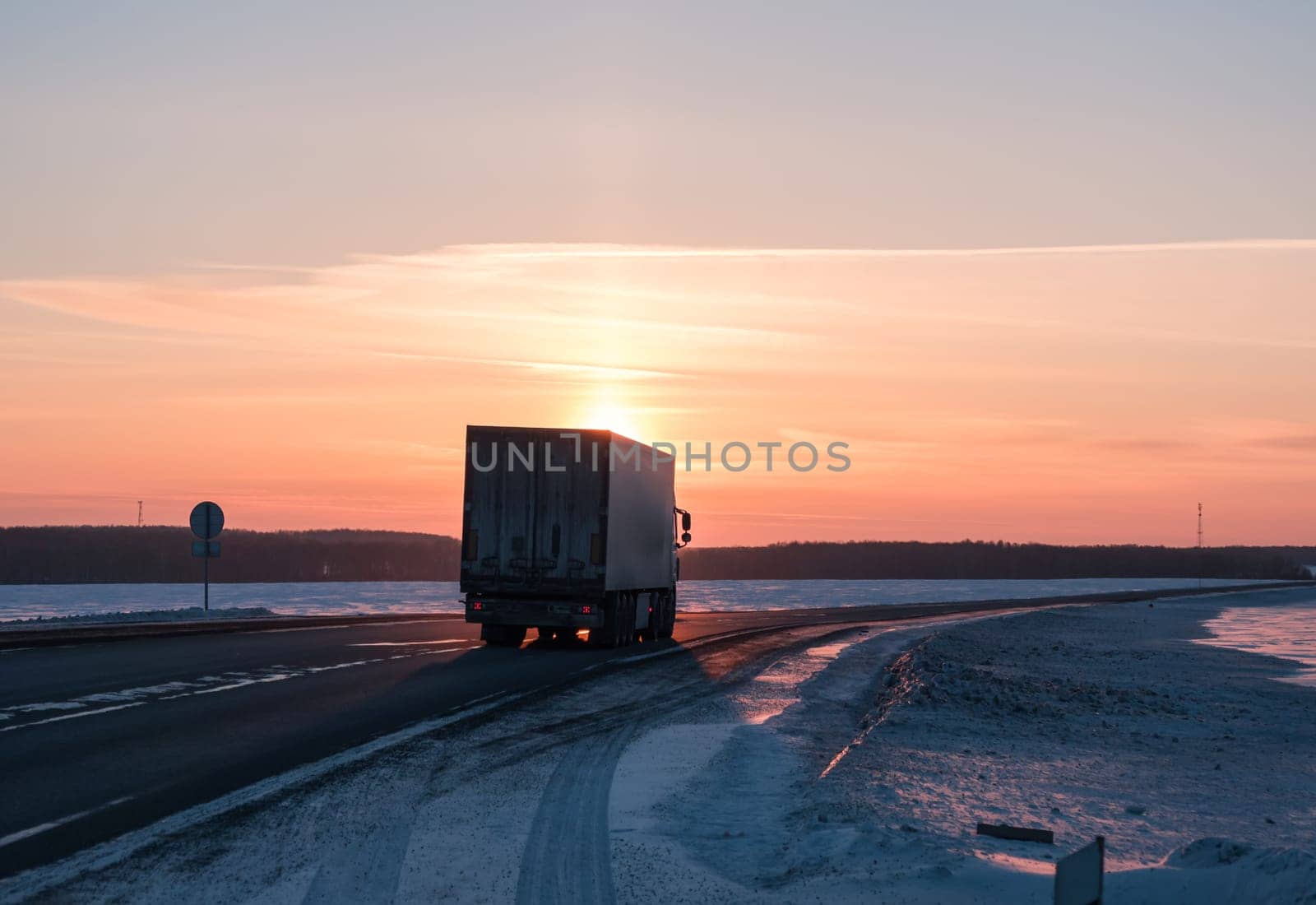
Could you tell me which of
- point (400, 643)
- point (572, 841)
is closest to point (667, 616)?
point (400, 643)

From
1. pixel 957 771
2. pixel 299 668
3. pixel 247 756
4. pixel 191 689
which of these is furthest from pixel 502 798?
pixel 299 668

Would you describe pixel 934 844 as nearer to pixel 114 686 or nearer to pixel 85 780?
pixel 85 780

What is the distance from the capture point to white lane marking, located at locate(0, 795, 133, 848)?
26.3 feet

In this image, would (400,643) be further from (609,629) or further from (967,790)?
(967,790)

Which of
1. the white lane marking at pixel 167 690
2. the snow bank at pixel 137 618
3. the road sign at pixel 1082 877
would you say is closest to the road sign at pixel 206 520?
the snow bank at pixel 137 618

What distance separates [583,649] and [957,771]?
17.1m

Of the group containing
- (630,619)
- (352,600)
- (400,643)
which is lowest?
(352,600)

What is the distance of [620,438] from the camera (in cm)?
2839

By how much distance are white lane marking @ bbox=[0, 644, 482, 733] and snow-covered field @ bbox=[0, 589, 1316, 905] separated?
3747mm

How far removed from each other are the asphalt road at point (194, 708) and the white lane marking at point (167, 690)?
3cm

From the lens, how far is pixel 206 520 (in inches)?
1419

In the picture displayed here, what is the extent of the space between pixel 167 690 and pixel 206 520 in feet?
66.5

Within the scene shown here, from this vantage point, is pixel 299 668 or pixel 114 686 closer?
pixel 114 686

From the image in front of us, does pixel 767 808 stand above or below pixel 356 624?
above
